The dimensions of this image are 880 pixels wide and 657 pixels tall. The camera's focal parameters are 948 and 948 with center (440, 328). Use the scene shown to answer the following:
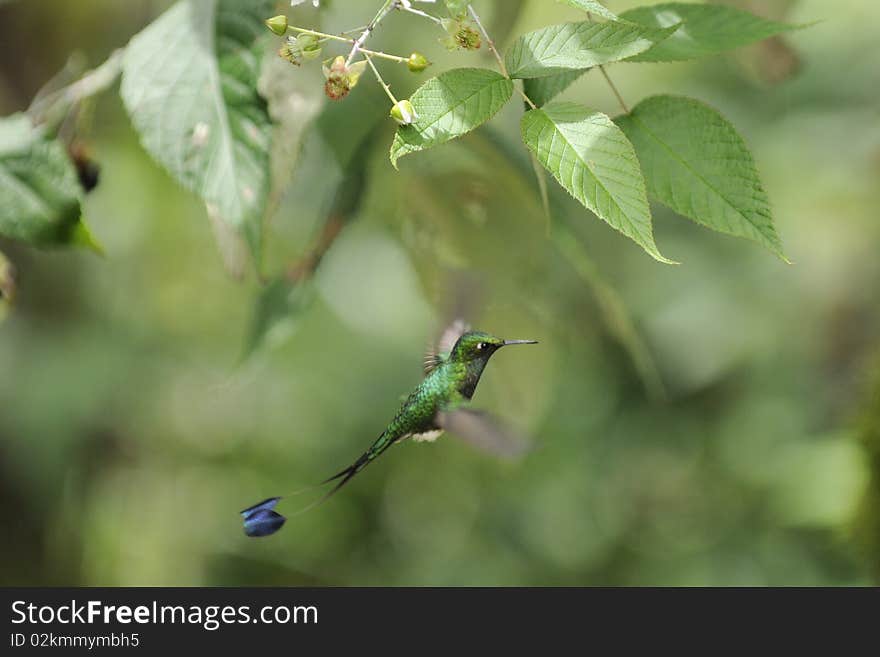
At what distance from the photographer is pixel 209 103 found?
68cm

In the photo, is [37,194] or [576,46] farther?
[37,194]

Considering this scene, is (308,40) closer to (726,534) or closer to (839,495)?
(839,495)

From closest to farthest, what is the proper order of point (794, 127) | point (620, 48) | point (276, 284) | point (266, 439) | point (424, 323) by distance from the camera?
point (620, 48)
point (276, 284)
point (794, 127)
point (424, 323)
point (266, 439)

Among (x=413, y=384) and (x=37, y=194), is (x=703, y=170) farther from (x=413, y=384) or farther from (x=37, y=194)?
(x=413, y=384)

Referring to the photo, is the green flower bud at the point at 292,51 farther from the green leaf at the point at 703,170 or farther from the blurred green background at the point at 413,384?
the blurred green background at the point at 413,384

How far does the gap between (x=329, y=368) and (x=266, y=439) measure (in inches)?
9.8

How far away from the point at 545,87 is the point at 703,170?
0.11 metres

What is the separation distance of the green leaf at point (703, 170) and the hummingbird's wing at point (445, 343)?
21cm

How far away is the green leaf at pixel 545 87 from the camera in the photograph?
0.56 metres

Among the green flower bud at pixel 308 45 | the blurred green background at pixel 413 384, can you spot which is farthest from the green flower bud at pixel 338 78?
the blurred green background at pixel 413 384

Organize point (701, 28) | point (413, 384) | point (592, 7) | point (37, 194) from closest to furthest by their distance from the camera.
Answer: point (592, 7) → point (701, 28) → point (37, 194) → point (413, 384)

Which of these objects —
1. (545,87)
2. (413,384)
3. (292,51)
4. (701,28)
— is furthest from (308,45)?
(413,384)

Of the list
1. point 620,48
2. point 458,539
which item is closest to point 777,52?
point 620,48

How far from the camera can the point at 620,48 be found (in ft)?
1.59
